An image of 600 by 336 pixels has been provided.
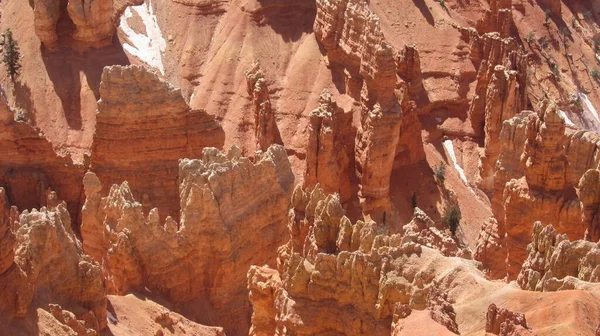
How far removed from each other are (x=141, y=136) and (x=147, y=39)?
883 inches

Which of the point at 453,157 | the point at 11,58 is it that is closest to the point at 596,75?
the point at 453,157

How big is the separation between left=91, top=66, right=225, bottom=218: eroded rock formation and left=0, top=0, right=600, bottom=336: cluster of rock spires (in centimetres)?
8

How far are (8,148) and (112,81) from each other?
6305 mm

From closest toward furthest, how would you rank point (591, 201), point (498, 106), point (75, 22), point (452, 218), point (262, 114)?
point (591, 201) < point (452, 218) < point (262, 114) < point (75, 22) < point (498, 106)

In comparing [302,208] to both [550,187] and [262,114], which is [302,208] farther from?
[262,114]

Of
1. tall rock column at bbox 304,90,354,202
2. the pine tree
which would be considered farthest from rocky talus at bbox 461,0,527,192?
the pine tree

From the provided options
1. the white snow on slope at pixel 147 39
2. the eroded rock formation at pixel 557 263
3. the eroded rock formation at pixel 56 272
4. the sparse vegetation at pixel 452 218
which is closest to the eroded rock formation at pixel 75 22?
the white snow on slope at pixel 147 39

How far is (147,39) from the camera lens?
3066 inches

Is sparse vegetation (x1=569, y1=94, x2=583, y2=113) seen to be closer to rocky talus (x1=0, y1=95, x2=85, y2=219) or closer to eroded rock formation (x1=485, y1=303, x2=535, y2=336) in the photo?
rocky talus (x1=0, y1=95, x2=85, y2=219)

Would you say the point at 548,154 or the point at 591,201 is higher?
the point at 548,154

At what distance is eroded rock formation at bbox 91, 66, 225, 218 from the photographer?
56.2 meters

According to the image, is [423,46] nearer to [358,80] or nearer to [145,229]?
[358,80]

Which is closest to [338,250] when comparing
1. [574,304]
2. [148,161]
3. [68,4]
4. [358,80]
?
[574,304]

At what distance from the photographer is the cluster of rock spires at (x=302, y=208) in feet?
105
